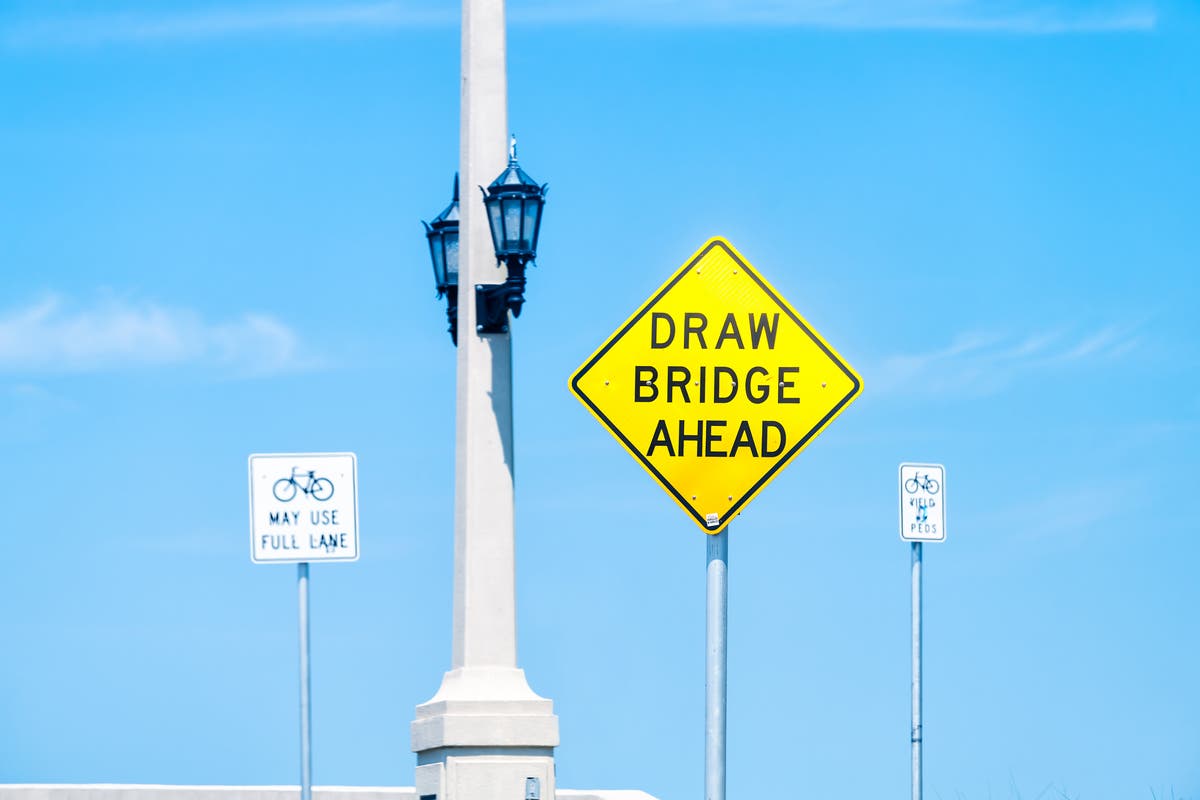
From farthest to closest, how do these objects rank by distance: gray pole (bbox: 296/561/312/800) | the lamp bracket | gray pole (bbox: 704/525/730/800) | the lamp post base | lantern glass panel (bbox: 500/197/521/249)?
the lamp bracket < the lamp post base < lantern glass panel (bbox: 500/197/521/249) < gray pole (bbox: 296/561/312/800) < gray pole (bbox: 704/525/730/800)

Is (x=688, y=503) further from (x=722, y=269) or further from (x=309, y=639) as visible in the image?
(x=309, y=639)

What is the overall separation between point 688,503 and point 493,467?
5655 mm

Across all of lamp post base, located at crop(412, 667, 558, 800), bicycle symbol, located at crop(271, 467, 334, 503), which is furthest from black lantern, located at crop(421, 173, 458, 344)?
bicycle symbol, located at crop(271, 467, 334, 503)

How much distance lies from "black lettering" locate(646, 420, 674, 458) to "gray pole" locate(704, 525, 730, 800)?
317mm

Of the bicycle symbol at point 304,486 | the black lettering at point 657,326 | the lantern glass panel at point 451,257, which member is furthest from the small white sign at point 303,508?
the lantern glass panel at point 451,257

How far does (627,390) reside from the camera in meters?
6.62

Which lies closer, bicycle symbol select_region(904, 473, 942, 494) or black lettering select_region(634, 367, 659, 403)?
black lettering select_region(634, 367, 659, 403)

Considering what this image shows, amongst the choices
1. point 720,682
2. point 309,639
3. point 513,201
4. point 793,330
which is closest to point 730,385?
point 793,330

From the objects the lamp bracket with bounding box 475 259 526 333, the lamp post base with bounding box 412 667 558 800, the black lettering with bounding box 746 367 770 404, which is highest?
the lamp bracket with bounding box 475 259 526 333

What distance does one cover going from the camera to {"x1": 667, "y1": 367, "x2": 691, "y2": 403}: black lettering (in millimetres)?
6590

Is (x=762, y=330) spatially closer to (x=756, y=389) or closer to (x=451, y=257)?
(x=756, y=389)

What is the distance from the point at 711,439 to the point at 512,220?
5.15 metres

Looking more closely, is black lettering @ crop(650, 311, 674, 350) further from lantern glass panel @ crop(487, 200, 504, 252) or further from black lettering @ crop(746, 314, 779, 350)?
lantern glass panel @ crop(487, 200, 504, 252)

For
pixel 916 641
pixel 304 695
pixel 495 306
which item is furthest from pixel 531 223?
pixel 304 695
